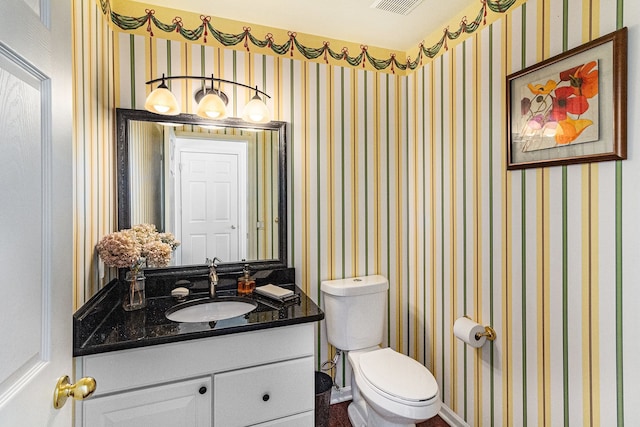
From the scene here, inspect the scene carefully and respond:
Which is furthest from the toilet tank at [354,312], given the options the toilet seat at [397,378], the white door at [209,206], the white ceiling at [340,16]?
the white ceiling at [340,16]

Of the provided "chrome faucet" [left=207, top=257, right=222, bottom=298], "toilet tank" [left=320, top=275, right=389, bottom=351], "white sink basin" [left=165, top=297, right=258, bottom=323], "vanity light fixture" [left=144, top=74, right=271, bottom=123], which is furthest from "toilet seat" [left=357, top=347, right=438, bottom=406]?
"vanity light fixture" [left=144, top=74, right=271, bottom=123]

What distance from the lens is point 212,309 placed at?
1.74m

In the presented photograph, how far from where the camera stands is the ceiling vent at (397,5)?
1773 millimetres

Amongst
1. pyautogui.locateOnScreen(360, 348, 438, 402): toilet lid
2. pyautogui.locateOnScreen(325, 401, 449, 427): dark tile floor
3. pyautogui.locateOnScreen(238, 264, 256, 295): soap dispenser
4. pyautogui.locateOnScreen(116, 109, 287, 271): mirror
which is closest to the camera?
pyautogui.locateOnScreen(360, 348, 438, 402): toilet lid

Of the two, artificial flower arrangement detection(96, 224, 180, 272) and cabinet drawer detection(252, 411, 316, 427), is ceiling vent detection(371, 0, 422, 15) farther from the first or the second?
cabinet drawer detection(252, 411, 316, 427)

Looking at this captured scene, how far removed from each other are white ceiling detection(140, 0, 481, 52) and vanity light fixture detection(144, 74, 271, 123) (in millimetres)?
386

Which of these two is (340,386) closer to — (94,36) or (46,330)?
(46,330)

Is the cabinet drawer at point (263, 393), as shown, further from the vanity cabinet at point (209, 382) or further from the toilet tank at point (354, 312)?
the toilet tank at point (354, 312)

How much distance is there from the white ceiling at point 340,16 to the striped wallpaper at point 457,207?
0.65ft

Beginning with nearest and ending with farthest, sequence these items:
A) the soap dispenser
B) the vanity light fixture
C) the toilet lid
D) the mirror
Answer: the toilet lid
the vanity light fixture
the mirror
the soap dispenser

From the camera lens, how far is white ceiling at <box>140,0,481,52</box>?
1803 mm

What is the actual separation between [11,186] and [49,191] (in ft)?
0.41

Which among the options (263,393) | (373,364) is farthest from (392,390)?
(263,393)

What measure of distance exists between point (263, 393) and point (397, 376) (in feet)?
2.15
